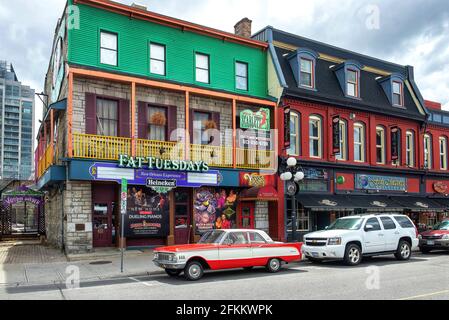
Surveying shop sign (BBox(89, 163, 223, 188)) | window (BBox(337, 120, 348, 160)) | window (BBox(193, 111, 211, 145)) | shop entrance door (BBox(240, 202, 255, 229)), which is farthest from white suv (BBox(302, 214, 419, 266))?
window (BBox(337, 120, 348, 160))

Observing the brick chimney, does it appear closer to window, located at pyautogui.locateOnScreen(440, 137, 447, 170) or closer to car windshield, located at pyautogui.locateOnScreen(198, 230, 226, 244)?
car windshield, located at pyautogui.locateOnScreen(198, 230, 226, 244)

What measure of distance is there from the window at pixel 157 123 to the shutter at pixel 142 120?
21cm

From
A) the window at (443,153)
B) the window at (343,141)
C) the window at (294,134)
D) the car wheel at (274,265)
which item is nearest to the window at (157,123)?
the window at (294,134)

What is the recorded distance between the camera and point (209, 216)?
20141 millimetres

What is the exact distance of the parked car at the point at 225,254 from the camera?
12.0 m

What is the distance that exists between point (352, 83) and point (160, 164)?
1320cm

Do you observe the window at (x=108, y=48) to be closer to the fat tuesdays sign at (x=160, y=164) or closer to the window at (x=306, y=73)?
the fat tuesdays sign at (x=160, y=164)

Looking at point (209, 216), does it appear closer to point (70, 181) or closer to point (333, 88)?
point (70, 181)

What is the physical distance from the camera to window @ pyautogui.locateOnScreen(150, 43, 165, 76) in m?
19.3

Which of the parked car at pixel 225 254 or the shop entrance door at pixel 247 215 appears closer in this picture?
the parked car at pixel 225 254

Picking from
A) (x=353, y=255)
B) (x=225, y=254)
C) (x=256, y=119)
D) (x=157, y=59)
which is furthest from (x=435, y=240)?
(x=157, y=59)

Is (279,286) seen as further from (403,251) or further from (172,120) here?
(172,120)
